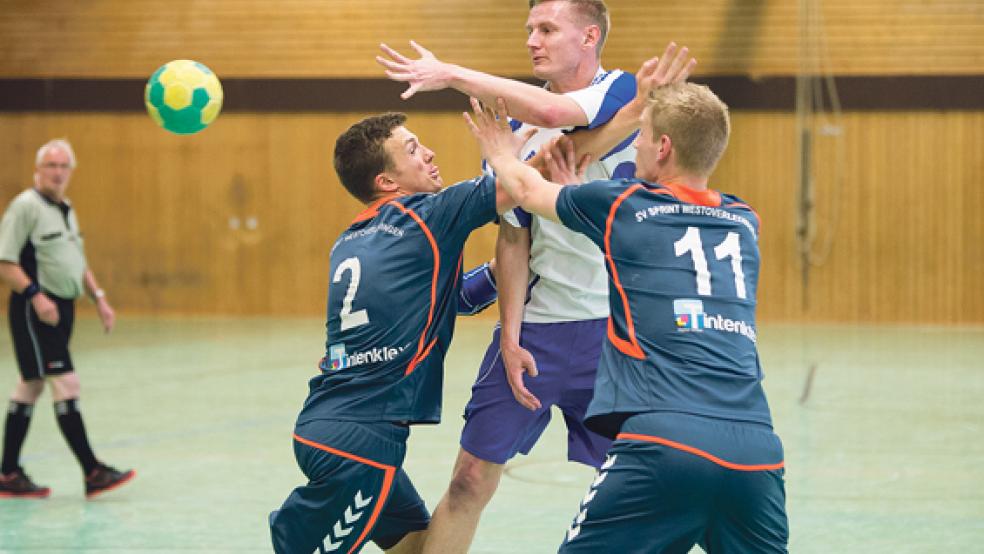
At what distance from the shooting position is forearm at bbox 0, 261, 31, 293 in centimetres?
727

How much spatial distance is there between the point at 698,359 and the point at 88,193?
1848 centimetres

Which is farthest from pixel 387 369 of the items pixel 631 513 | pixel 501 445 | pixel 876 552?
pixel 876 552

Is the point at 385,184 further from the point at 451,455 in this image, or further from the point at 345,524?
the point at 451,455

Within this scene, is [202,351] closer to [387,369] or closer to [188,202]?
[188,202]

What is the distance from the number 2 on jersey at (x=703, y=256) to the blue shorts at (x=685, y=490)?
1.22 ft

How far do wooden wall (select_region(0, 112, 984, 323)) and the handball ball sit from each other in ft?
40.8

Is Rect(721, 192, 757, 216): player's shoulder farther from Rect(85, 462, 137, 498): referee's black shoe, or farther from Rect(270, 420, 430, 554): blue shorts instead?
Rect(85, 462, 137, 498): referee's black shoe

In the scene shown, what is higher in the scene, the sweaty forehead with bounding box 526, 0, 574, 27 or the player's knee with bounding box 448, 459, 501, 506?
the sweaty forehead with bounding box 526, 0, 574, 27

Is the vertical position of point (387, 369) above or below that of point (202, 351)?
above

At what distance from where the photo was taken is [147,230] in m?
20.1

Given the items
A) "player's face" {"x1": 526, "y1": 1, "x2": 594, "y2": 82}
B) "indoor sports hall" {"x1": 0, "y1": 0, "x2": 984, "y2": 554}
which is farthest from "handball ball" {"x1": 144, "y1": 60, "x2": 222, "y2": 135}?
"indoor sports hall" {"x1": 0, "y1": 0, "x2": 984, "y2": 554}

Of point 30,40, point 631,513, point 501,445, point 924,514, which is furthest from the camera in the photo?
point 30,40

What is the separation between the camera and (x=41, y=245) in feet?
24.6

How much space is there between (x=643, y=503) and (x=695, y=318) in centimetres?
52
